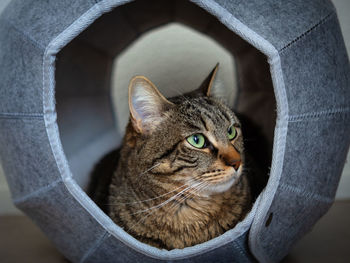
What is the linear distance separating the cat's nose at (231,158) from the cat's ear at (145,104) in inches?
9.4

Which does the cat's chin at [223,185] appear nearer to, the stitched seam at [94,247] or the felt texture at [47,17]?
the stitched seam at [94,247]

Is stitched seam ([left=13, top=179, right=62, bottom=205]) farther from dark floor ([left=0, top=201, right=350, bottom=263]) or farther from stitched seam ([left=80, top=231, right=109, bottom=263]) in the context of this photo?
dark floor ([left=0, top=201, right=350, bottom=263])

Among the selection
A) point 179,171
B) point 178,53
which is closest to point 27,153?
point 179,171

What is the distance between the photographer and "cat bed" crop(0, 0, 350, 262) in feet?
3.17

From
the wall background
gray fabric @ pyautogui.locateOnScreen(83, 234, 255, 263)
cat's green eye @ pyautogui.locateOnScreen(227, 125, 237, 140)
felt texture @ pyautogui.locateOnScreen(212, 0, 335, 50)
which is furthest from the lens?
the wall background

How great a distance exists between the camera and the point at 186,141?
1117 mm

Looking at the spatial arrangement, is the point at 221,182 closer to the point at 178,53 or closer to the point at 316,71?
the point at 316,71

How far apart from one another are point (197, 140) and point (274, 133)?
0.23 metres

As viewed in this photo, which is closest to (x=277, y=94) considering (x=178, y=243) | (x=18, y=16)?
(x=178, y=243)

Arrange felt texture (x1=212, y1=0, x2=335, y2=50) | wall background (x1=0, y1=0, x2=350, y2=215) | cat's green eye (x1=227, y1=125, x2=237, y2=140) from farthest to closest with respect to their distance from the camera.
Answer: wall background (x1=0, y1=0, x2=350, y2=215), cat's green eye (x1=227, y1=125, x2=237, y2=140), felt texture (x1=212, y1=0, x2=335, y2=50)

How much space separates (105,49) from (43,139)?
92 centimetres

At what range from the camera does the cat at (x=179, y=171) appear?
42.9 inches

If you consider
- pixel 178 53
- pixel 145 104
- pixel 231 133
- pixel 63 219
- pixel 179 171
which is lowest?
pixel 63 219

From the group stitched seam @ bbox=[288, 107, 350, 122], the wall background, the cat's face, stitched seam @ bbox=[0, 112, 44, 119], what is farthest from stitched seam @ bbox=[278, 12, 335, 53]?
the wall background
